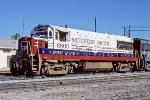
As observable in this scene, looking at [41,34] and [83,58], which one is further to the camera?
[83,58]

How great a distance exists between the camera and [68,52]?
22531 mm

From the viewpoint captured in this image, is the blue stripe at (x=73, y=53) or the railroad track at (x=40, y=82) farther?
the blue stripe at (x=73, y=53)

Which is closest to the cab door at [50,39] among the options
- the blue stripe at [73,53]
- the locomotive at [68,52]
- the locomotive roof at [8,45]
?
the locomotive at [68,52]

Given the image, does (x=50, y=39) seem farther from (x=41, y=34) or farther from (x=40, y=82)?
(x=40, y=82)

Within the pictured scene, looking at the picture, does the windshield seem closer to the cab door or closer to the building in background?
the cab door

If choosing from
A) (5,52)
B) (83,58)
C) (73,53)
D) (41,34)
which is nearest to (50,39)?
(41,34)

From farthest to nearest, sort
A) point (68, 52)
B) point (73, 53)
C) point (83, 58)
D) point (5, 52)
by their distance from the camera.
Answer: point (5, 52) → point (83, 58) → point (73, 53) → point (68, 52)

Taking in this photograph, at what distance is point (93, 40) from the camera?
25109mm

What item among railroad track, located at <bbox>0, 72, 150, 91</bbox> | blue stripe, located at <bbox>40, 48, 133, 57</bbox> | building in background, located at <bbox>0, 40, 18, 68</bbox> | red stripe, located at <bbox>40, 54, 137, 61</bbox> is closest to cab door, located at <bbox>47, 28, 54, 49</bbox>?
blue stripe, located at <bbox>40, 48, 133, 57</bbox>

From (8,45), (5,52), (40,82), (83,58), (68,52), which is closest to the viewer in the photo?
(40,82)

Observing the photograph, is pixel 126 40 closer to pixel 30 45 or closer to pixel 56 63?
pixel 56 63

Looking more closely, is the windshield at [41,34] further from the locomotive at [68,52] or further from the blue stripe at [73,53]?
the blue stripe at [73,53]

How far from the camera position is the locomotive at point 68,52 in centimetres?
2030

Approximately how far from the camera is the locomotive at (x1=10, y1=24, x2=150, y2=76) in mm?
20297
